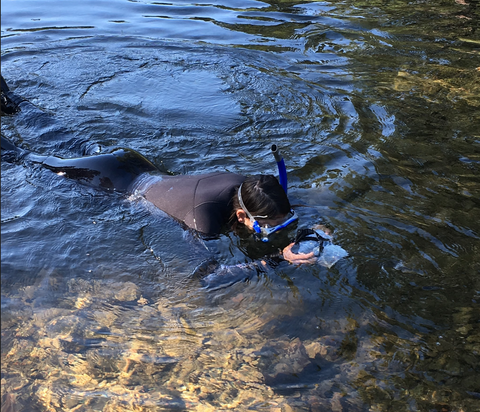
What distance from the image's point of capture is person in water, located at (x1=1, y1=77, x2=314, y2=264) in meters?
3.61

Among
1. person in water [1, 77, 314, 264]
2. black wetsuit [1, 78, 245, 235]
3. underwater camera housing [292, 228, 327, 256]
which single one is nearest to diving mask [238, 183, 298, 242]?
person in water [1, 77, 314, 264]

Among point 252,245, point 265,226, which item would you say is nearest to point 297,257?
point 265,226

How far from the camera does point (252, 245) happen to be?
4.21 meters

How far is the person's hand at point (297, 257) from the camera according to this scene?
3.71m

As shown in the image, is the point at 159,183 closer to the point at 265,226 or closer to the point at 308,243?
the point at 265,226

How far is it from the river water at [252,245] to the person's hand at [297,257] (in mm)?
95

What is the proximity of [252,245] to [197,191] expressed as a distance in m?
0.71

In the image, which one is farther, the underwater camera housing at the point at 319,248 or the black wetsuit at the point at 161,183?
the black wetsuit at the point at 161,183

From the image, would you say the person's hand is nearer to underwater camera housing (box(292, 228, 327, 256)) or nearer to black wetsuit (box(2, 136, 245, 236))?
underwater camera housing (box(292, 228, 327, 256))

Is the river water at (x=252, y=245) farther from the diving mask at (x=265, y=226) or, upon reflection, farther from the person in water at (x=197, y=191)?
the diving mask at (x=265, y=226)

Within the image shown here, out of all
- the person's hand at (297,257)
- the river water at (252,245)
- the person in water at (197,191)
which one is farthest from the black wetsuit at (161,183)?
the person's hand at (297,257)

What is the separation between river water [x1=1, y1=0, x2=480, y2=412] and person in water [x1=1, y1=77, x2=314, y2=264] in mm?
162

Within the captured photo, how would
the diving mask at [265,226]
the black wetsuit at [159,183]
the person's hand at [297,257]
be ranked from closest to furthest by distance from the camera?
the diving mask at [265,226], the person's hand at [297,257], the black wetsuit at [159,183]

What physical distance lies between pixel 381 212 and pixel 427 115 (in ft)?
8.15
